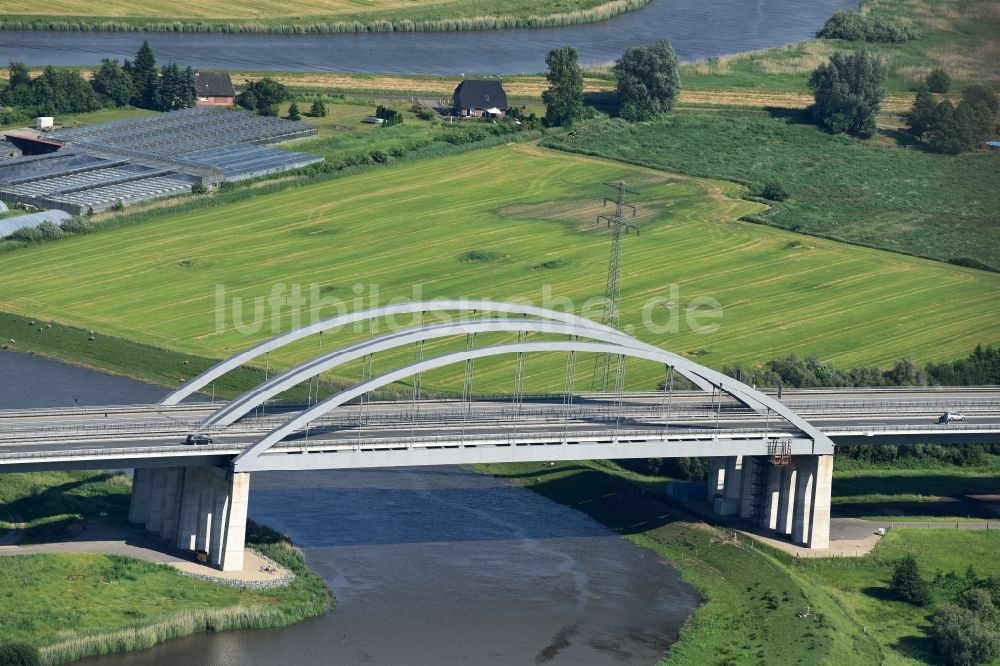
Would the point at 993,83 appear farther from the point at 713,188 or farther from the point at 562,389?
the point at 562,389

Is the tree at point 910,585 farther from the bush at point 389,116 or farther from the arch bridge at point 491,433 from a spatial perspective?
the bush at point 389,116

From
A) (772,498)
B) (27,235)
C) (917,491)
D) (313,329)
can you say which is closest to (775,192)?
(917,491)

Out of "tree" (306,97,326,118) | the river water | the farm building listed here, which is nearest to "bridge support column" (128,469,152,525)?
the river water

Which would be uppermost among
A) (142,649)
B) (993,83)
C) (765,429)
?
(993,83)

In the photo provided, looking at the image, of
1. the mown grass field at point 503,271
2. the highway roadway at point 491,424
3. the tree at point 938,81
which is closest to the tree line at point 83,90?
the mown grass field at point 503,271

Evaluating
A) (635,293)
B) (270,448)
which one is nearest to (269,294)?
(635,293)

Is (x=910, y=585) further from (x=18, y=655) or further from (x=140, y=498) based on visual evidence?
(x=18, y=655)

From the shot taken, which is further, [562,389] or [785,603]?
[562,389]
